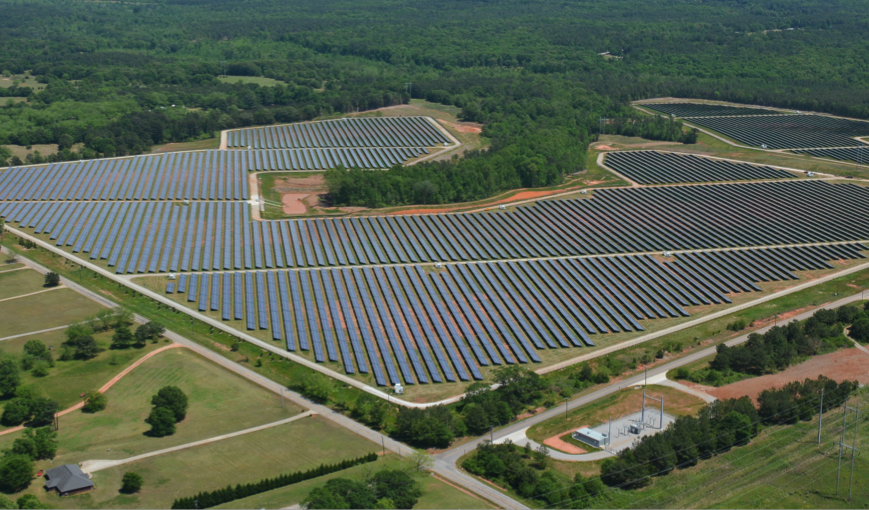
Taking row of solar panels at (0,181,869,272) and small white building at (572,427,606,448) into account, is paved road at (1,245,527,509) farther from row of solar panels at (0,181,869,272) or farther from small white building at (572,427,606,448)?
row of solar panels at (0,181,869,272)

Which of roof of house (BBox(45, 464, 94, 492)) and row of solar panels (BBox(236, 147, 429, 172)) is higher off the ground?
row of solar panels (BBox(236, 147, 429, 172))

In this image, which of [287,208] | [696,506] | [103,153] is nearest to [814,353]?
[696,506]

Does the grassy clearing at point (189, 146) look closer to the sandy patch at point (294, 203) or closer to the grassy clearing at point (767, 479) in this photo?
the sandy patch at point (294, 203)

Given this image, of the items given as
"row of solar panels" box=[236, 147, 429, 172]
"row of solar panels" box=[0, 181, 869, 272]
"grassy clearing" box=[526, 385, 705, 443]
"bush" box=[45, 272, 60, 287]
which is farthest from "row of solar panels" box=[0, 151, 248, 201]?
"grassy clearing" box=[526, 385, 705, 443]

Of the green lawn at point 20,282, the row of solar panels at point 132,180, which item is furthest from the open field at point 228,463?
the row of solar panels at point 132,180

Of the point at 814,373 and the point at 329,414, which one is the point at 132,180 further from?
the point at 814,373
